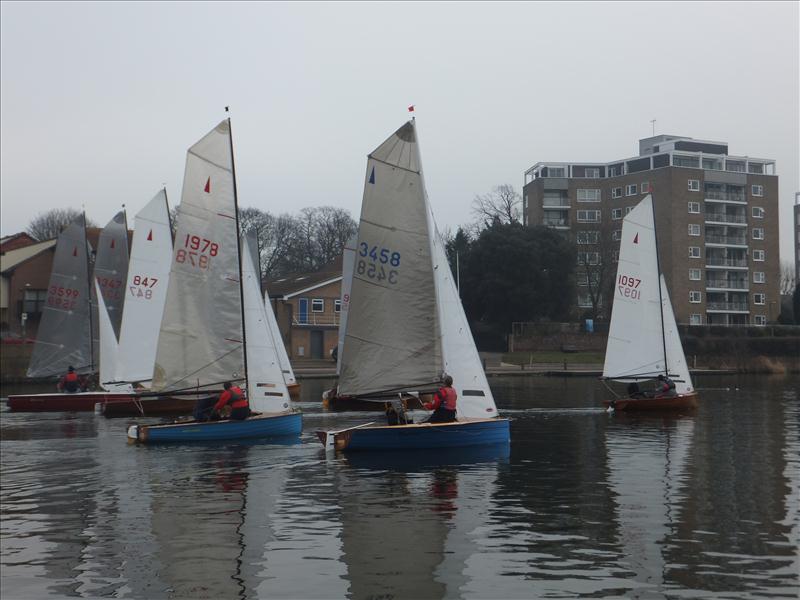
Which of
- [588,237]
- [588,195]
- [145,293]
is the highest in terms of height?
[588,195]

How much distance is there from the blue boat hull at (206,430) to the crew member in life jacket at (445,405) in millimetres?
5747

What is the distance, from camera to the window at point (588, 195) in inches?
4407

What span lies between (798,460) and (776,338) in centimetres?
6008

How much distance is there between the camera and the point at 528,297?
8319 cm

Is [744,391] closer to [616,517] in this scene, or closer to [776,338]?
[776,338]

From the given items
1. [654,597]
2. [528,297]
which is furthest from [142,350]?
[528,297]

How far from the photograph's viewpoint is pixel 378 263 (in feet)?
82.8

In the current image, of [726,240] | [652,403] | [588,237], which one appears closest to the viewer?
[652,403]

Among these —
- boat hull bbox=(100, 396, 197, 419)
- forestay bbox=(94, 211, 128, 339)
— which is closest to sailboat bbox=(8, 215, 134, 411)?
forestay bbox=(94, 211, 128, 339)

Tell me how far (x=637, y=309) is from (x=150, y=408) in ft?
69.5

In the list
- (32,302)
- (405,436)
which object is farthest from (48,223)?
(405,436)

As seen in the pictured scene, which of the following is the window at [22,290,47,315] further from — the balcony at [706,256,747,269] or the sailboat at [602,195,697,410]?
the balcony at [706,256,747,269]

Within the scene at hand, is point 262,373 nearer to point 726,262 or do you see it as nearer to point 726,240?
point 726,262

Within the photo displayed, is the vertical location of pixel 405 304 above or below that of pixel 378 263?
below
